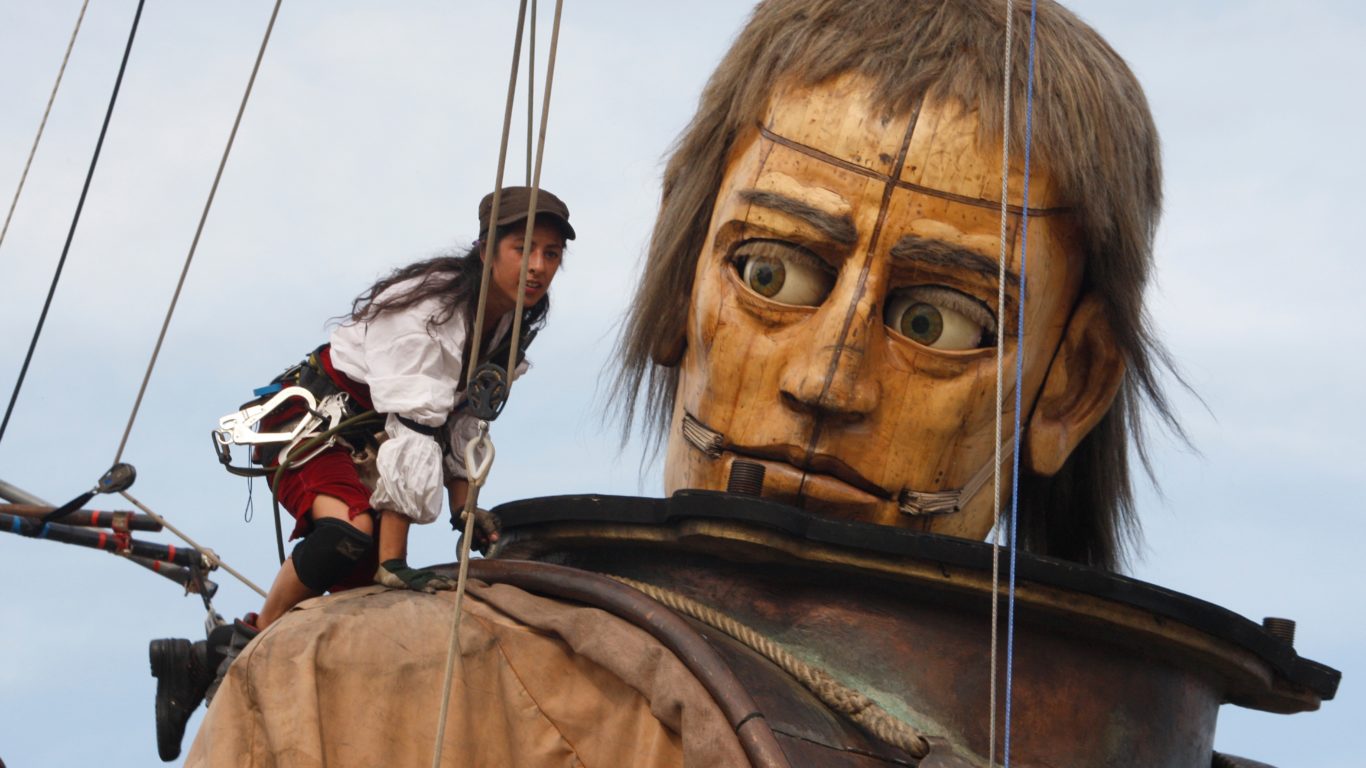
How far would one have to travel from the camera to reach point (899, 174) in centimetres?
635

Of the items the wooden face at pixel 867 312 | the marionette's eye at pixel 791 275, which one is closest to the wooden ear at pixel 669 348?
the wooden face at pixel 867 312

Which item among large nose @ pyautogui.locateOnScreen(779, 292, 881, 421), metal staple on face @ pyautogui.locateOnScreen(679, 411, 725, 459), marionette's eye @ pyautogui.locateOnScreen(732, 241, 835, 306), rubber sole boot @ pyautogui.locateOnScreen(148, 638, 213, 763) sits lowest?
rubber sole boot @ pyautogui.locateOnScreen(148, 638, 213, 763)

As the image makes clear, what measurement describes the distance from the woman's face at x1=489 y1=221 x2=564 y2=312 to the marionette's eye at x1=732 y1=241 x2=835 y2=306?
530 millimetres

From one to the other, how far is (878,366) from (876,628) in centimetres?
75

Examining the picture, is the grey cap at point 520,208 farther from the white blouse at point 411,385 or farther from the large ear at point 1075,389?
the large ear at point 1075,389

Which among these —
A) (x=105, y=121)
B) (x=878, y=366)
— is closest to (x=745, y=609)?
(x=878, y=366)

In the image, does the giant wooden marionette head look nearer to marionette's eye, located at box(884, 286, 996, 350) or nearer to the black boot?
marionette's eye, located at box(884, 286, 996, 350)

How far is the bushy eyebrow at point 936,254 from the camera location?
20.6ft

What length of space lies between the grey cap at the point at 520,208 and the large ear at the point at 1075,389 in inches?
54.0

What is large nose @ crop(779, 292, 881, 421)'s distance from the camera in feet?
20.4

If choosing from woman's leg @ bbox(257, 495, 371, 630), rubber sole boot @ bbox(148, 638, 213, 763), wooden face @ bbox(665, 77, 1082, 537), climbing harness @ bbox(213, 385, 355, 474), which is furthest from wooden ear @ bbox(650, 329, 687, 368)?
rubber sole boot @ bbox(148, 638, 213, 763)

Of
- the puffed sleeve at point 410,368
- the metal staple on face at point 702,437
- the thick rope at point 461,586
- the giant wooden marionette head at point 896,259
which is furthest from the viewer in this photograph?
the metal staple on face at point 702,437

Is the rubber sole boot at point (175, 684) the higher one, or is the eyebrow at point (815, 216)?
the eyebrow at point (815, 216)

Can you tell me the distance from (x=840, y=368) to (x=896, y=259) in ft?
1.05
